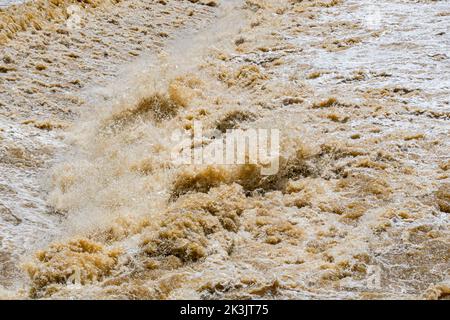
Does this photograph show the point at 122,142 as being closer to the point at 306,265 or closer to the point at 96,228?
the point at 96,228

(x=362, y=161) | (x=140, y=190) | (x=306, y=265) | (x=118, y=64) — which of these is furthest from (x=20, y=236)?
(x=118, y=64)

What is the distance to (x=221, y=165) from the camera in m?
7.05

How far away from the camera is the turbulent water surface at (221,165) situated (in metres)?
5.20

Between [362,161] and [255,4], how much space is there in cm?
945

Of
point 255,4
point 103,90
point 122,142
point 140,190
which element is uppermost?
point 255,4

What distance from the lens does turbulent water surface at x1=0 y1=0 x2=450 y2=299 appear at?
5.20 meters

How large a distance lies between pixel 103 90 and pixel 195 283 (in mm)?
6047

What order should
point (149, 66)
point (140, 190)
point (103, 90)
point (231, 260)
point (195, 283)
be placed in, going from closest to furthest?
point (195, 283), point (231, 260), point (140, 190), point (103, 90), point (149, 66)

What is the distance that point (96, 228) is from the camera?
609 centimetres

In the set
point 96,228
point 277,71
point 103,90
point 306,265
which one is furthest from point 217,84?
point 306,265
